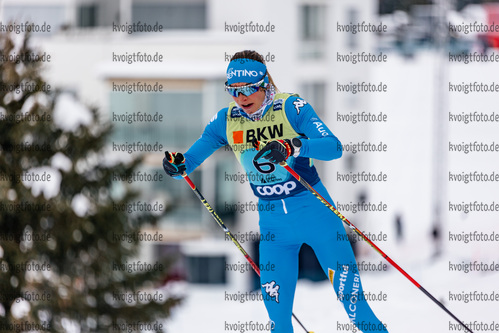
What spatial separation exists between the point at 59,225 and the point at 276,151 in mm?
14923

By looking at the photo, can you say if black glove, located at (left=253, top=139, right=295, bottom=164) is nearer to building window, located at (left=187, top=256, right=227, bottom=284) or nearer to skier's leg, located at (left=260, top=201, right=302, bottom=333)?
skier's leg, located at (left=260, top=201, right=302, bottom=333)

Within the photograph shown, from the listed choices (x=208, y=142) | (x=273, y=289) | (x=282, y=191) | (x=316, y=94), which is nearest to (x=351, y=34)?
(x=316, y=94)

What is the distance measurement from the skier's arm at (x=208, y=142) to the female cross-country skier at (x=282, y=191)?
11 millimetres

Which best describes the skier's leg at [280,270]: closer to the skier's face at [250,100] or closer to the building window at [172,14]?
the skier's face at [250,100]

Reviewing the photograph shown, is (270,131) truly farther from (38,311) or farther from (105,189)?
(105,189)

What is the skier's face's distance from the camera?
5.26 metres

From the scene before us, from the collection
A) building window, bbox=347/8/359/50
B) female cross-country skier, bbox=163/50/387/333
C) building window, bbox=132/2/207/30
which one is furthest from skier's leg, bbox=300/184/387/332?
building window, bbox=347/8/359/50

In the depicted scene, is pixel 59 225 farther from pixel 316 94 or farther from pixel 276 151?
pixel 276 151

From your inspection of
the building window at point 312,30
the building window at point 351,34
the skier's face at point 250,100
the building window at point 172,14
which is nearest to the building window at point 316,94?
the building window at point 312,30

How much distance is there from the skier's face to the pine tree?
12.7 m

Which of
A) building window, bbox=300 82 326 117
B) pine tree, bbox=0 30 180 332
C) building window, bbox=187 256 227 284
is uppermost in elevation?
building window, bbox=300 82 326 117

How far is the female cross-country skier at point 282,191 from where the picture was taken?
5277 mm

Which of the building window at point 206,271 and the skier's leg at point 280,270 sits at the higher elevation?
the skier's leg at point 280,270

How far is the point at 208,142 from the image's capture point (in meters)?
5.70
